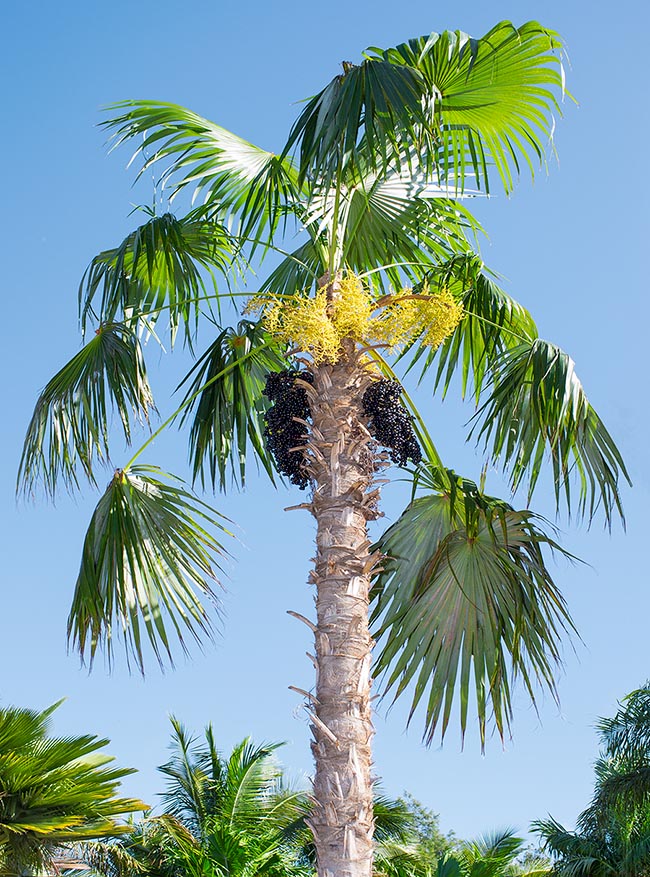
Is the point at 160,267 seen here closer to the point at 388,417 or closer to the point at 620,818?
the point at 388,417

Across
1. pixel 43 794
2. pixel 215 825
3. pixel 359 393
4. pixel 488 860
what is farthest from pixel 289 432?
pixel 215 825

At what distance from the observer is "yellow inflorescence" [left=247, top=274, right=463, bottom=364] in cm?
575

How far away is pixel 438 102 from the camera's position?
664cm

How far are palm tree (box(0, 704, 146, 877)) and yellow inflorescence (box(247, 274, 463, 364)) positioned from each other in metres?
6.03

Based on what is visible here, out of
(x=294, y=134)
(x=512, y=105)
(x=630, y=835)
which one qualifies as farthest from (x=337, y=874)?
(x=630, y=835)

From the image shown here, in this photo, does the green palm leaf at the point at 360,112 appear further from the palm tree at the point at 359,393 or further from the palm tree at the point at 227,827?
the palm tree at the point at 227,827

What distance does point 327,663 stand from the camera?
5.21m

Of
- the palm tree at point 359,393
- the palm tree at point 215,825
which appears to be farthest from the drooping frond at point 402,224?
the palm tree at point 215,825

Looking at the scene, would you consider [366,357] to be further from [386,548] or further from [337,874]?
[337,874]

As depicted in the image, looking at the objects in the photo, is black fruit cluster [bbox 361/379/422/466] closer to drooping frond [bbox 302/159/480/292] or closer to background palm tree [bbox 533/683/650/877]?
drooping frond [bbox 302/159/480/292]

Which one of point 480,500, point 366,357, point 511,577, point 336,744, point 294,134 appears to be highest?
point 294,134

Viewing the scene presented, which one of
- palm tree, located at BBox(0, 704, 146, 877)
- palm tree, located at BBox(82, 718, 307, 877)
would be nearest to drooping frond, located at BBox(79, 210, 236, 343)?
palm tree, located at BBox(0, 704, 146, 877)

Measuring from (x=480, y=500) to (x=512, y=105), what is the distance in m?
2.82

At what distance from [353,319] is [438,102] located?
1.83 metres
